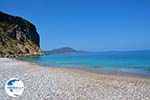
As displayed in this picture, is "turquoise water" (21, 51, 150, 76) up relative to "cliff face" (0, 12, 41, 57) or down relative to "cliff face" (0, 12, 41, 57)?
down

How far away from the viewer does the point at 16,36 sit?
156m

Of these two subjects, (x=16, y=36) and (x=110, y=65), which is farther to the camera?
(x=16, y=36)

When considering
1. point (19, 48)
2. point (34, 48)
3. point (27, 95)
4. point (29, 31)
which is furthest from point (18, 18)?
point (27, 95)

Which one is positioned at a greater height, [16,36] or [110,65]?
[16,36]

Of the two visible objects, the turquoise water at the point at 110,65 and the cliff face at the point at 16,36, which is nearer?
the turquoise water at the point at 110,65

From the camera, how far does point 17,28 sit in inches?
6407

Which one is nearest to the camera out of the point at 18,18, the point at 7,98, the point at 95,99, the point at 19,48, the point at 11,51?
the point at 7,98

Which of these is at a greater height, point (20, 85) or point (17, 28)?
point (17, 28)

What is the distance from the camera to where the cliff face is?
442 ft

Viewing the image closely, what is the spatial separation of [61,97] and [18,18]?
547 ft

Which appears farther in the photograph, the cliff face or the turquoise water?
the cliff face

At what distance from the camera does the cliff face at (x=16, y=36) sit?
442ft

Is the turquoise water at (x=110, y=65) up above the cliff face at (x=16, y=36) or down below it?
below

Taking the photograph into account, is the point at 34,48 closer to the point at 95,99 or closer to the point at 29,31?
Answer: the point at 29,31
